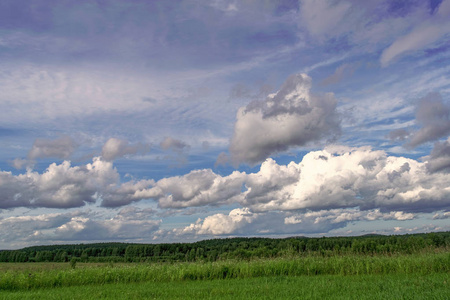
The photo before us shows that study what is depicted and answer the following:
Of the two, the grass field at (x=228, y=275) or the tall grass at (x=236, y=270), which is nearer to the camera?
the grass field at (x=228, y=275)

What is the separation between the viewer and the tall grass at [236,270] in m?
20.8

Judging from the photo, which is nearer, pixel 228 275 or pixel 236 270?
pixel 228 275

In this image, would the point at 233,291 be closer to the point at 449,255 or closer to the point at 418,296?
the point at 418,296

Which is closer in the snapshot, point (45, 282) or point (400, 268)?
point (45, 282)

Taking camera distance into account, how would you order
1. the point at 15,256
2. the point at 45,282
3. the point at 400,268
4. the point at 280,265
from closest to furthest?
the point at 45,282 → the point at 400,268 → the point at 280,265 → the point at 15,256

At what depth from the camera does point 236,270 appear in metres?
22.6

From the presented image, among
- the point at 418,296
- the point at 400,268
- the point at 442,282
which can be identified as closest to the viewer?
the point at 418,296

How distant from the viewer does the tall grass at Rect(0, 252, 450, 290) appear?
20781 mm

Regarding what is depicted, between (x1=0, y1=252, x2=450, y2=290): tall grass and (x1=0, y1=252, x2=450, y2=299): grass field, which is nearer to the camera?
(x1=0, y1=252, x2=450, y2=299): grass field

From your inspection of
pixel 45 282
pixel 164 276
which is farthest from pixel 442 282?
pixel 45 282

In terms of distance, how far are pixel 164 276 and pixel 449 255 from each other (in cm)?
1866

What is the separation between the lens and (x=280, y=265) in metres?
23.0

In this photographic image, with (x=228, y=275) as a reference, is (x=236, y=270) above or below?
above

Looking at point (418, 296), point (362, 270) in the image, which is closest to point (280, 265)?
point (362, 270)
